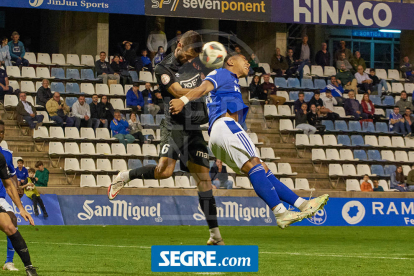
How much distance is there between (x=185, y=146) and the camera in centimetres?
801

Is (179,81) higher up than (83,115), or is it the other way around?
(83,115)

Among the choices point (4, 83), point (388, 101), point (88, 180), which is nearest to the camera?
point (88, 180)

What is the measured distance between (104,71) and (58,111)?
2.36 m

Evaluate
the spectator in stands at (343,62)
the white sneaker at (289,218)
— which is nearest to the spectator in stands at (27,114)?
the spectator in stands at (343,62)

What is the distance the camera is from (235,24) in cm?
2712

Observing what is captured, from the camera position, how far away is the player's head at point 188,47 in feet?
24.8

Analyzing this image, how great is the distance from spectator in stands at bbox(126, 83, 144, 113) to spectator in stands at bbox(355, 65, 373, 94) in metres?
8.21

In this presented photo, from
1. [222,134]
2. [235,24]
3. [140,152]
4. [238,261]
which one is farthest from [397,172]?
[238,261]

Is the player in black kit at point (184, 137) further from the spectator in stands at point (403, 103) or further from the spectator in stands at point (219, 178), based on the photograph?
the spectator in stands at point (403, 103)

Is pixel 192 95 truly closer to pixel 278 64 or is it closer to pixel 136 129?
pixel 136 129

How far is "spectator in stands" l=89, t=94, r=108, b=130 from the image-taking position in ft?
62.4

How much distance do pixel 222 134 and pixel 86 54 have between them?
16.0 m

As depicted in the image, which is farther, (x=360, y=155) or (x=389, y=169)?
(x=360, y=155)

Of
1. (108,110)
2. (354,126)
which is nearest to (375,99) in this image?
(354,126)
